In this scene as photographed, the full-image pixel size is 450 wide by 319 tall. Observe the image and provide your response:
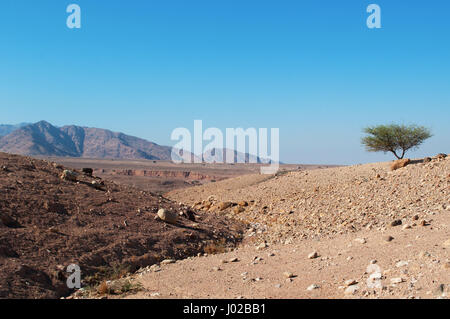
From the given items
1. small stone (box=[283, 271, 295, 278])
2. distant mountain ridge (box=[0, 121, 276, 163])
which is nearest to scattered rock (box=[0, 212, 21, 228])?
small stone (box=[283, 271, 295, 278])

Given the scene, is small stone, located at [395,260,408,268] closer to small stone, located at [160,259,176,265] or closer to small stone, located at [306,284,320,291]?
small stone, located at [306,284,320,291]

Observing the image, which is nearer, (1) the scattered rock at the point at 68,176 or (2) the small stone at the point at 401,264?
(2) the small stone at the point at 401,264

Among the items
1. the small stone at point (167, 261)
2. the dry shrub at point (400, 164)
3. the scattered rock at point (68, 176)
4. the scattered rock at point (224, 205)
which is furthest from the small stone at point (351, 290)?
the dry shrub at point (400, 164)

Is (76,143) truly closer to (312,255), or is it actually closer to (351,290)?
(312,255)

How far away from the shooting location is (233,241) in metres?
10.8

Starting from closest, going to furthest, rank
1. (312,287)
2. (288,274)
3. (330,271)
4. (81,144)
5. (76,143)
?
1. (312,287)
2. (330,271)
3. (288,274)
4. (76,143)
5. (81,144)

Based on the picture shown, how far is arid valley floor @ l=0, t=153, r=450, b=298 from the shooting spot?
19.3ft

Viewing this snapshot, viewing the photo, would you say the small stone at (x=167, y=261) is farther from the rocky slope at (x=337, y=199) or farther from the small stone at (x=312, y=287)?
the small stone at (x=312, y=287)

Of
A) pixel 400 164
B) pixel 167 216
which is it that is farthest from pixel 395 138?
pixel 167 216

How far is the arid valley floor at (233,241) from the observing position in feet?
19.3

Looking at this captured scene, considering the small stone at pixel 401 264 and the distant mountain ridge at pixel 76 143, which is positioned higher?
the distant mountain ridge at pixel 76 143

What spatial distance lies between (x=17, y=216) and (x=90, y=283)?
112 inches

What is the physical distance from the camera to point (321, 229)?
10.5 meters
